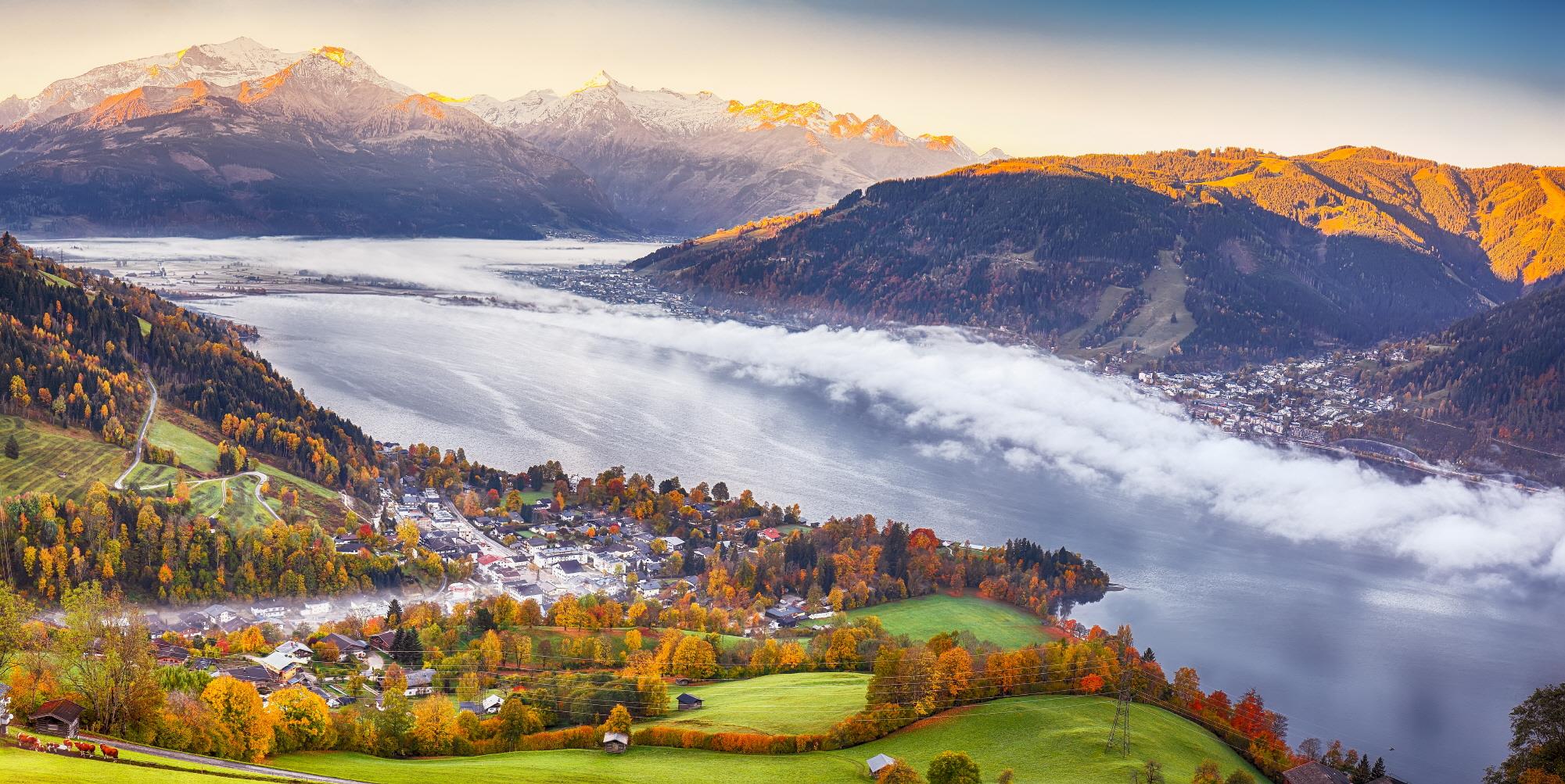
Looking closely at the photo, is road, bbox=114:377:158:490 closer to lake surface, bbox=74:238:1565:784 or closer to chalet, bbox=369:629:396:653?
lake surface, bbox=74:238:1565:784

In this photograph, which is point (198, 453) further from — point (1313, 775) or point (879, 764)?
point (1313, 775)

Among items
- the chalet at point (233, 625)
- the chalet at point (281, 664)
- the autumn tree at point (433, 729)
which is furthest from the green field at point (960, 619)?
the chalet at point (233, 625)

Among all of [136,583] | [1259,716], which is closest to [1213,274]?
[1259,716]

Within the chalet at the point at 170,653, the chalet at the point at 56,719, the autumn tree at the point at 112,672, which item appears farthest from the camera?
the chalet at the point at 170,653

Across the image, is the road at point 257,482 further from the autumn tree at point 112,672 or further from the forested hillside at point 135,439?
the autumn tree at point 112,672

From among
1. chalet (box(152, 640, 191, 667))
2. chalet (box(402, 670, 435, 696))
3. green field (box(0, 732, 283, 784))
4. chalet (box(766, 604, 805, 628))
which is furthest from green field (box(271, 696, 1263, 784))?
chalet (box(766, 604, 805, 628))

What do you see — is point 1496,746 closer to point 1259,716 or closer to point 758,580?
point 1259,716
